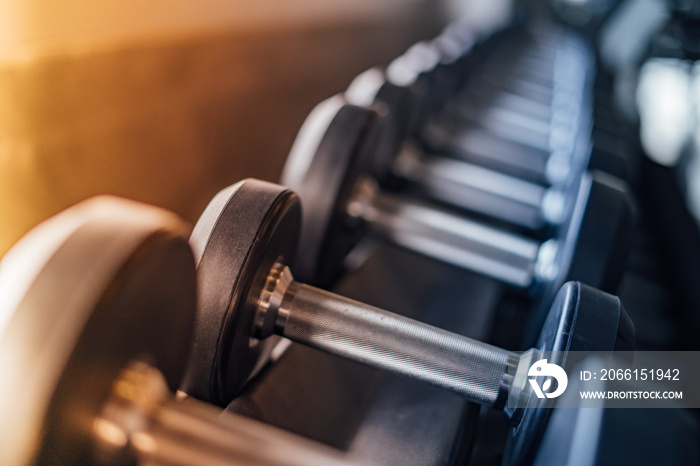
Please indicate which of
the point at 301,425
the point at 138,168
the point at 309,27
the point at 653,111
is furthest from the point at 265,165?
the point at 653,111

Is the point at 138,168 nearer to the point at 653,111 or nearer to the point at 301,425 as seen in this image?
the point at 301,425

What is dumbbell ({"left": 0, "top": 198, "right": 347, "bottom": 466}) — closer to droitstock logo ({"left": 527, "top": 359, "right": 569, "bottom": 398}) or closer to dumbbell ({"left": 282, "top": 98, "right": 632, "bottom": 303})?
droitstock logo ({"left": 527, "top": 359, "right": 569, "bottom": 398})

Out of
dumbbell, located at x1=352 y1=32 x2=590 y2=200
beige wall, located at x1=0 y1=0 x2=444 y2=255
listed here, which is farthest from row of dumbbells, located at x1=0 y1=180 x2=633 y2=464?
dumbbell, located at x1=352 y1=32 x2=590 y2=200

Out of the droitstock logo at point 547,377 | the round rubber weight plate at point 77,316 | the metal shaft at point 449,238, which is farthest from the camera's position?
the metal shaft at point 449,238

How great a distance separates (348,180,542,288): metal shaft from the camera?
96cm

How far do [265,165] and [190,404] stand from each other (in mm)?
1360

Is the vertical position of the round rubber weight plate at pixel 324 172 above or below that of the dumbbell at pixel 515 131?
below

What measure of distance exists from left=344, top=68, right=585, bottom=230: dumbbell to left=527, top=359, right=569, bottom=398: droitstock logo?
0.70 m

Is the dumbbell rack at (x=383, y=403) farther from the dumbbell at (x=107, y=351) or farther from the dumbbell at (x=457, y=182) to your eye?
the dumbbell at (x=457, y=182)

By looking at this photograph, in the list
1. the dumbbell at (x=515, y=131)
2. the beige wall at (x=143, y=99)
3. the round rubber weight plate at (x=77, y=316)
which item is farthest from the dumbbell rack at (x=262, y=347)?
the dumbbell at (x=515, y=131)

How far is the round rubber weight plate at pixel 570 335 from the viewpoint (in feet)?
1.57

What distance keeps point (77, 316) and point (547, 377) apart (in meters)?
0.39

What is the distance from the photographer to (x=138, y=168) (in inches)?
40.6

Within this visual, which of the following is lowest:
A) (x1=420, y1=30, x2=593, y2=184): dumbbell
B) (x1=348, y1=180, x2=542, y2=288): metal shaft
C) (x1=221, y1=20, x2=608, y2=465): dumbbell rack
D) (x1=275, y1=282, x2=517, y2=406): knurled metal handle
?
(x1=221, y1=20, x2=608, y2=465): dumbbell rack
